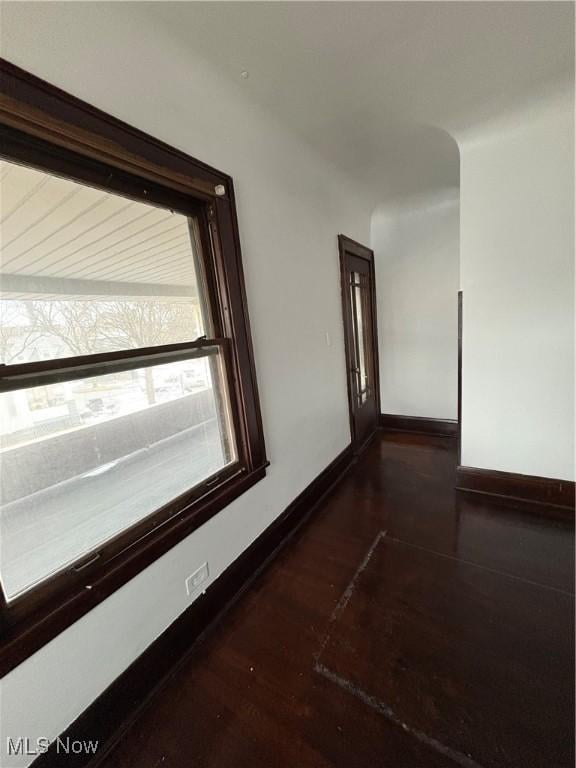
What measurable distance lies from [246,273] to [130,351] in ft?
2.65

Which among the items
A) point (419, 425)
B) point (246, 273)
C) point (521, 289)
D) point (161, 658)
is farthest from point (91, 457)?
point (419, 425)

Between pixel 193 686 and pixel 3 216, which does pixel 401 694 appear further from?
pixel 3 216

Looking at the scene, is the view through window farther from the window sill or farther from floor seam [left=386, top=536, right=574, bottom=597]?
floor seam [left=386, top=536, right=574, bottom=597]

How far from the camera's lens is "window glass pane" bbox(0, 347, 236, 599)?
3.16 feet

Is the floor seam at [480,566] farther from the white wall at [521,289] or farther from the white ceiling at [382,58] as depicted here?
the white ceiling at [382,58]

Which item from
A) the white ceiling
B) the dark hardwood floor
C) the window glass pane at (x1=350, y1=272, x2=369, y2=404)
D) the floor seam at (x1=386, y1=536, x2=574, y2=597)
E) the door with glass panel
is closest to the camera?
the dark hardwood floor

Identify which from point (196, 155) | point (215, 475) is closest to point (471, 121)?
point (196, 155)

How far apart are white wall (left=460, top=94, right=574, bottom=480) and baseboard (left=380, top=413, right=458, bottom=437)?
43.8 inches

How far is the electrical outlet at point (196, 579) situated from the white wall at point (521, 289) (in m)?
2.24

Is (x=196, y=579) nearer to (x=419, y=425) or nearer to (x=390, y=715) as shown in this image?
(x=390, y=715)

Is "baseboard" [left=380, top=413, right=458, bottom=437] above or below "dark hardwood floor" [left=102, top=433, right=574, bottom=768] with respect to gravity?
above

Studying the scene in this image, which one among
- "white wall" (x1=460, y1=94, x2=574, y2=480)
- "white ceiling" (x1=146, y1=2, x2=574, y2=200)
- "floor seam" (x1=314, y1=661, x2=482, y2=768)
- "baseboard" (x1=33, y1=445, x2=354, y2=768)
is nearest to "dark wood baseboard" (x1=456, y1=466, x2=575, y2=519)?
"white wall" (x1=460, y1=94, x2=574, y2=480)

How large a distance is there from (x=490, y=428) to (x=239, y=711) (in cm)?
237

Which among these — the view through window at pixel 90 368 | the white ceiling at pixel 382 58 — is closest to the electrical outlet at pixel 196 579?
the view through window at pixel 90 368
